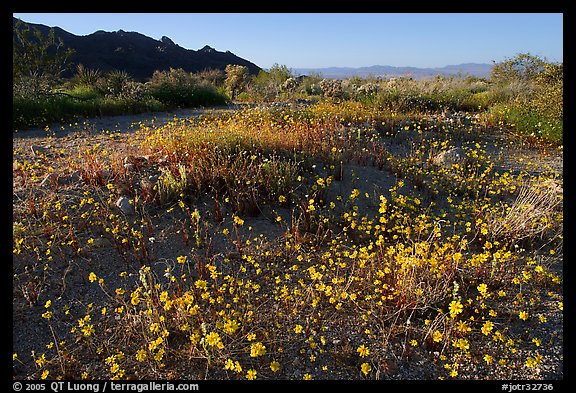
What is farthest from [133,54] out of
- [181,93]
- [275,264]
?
[275,264]

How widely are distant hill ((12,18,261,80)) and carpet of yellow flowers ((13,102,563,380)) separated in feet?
130

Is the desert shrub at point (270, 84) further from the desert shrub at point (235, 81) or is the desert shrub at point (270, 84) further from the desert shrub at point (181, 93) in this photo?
the desert shrub at point (181, 93)

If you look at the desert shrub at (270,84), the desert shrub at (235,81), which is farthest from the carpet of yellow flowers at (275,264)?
the desert shrub at (235,81)

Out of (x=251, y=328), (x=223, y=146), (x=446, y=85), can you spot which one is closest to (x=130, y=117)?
(x=223, y=146)

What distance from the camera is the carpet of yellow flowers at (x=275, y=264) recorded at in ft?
9.06

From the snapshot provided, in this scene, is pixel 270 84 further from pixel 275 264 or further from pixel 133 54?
pixel 133 54

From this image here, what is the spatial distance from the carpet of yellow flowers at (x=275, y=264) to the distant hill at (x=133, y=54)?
39.7 meters

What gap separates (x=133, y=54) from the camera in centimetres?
4788

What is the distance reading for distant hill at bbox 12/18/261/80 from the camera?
43.6m

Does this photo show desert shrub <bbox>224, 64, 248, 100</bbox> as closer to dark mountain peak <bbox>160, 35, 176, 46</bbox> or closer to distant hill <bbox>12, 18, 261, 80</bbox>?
distant hill <bbox>12, 18, 261, 80</bbox>

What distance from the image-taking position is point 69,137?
7.55 meters
